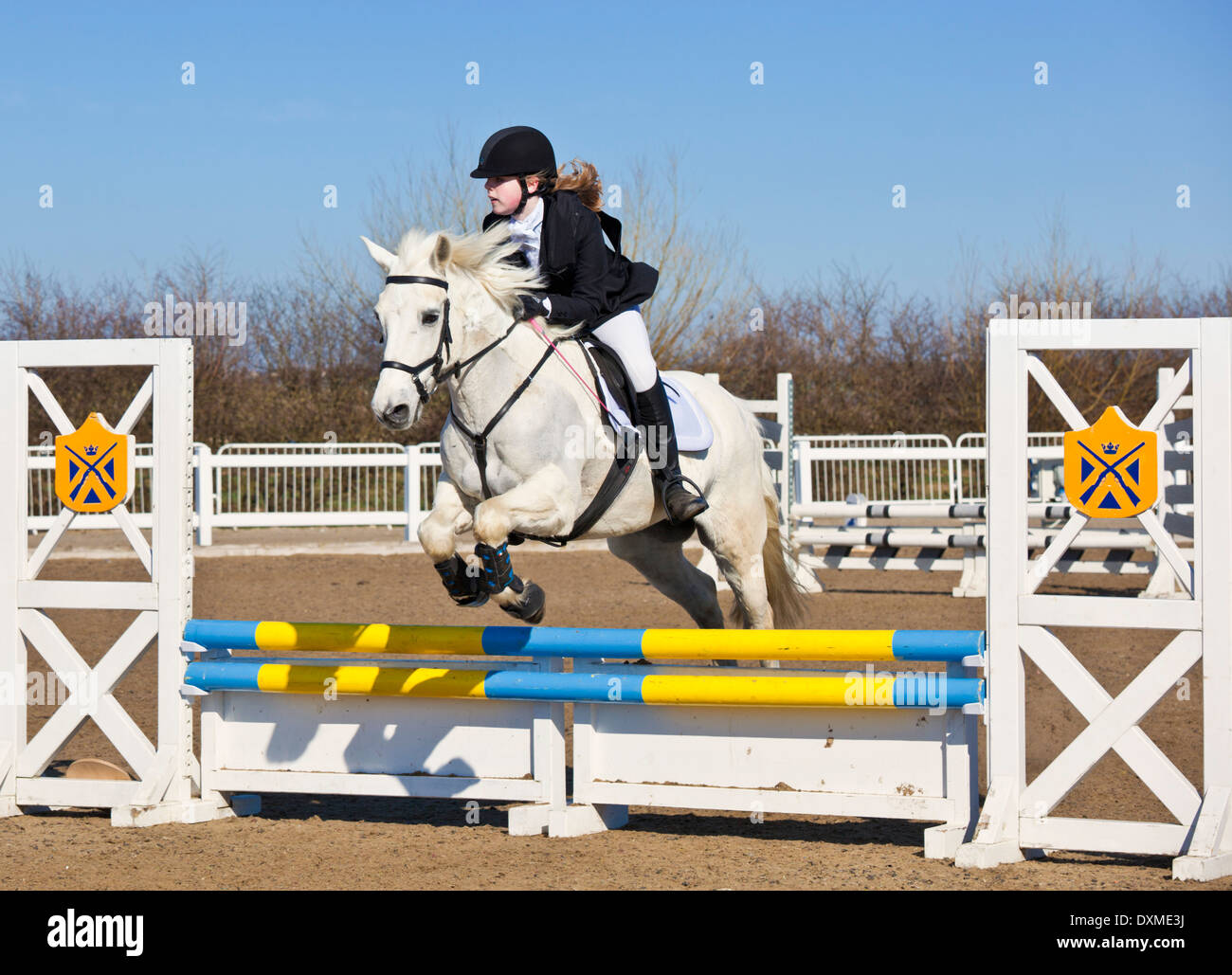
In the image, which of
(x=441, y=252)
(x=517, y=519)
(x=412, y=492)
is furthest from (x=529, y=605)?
(x=412, y=492)

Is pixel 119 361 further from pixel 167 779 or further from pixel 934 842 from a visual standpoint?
pixel 934 842

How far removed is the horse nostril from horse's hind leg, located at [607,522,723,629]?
1589 mm

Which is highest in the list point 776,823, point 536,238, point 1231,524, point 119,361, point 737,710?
point 536,238

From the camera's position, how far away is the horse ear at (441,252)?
12.8ft

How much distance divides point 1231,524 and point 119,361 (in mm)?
3484

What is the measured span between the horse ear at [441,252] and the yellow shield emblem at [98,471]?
4.32ft

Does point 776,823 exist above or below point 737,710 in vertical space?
below

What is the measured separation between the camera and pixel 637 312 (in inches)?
185

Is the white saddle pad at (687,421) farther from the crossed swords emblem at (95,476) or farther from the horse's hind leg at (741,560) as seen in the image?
the crossed swords emblem at (95,476)

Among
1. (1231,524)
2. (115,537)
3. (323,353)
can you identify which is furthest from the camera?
(323,353)

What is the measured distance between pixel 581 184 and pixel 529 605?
1.46 metres

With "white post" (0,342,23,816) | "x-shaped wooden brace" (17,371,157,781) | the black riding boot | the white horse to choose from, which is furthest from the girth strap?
"white post" (0,342,23,816)

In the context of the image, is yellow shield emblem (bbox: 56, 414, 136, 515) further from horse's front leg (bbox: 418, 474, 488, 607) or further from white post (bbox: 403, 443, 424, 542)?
white post (bbox: 403, 443, 424, 542)

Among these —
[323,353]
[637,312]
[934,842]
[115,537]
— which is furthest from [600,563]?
[323,353]
